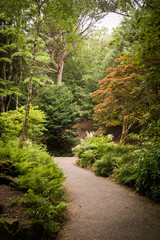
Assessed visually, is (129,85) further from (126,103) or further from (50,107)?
(50,107)

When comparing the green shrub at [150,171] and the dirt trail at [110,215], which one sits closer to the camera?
the dirt trail at [110,215]

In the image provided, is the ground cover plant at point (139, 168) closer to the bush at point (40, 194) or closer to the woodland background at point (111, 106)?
the woodland background at point (111, 106)

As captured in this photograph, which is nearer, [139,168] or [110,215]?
[110,215]

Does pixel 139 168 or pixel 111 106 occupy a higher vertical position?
pixel 111 106

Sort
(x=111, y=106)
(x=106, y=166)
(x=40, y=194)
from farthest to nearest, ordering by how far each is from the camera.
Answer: (x=111, y=106) → (x=106, y=166) → (x=40, y=194)

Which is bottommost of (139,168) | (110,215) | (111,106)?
(110,215)

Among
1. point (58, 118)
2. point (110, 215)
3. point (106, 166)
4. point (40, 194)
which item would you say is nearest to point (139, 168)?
point (110, 215)

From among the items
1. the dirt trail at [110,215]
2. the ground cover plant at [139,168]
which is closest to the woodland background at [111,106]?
the ground cover plant at [139,168]

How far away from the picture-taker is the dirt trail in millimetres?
2459

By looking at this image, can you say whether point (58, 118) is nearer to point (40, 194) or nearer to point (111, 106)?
point (111, 106)

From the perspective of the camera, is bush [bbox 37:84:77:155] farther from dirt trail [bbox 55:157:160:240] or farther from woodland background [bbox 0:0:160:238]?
dirt trail [bbox 55:157:160:240]

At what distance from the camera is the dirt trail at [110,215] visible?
246 centimetres

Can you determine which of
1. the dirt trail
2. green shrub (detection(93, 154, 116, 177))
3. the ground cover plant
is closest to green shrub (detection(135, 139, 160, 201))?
the ground cover plant

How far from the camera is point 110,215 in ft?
10.0
